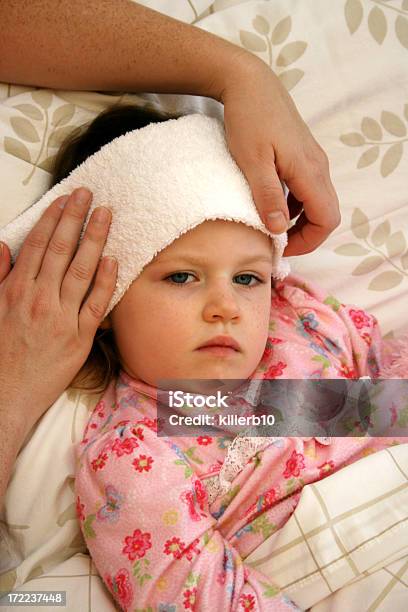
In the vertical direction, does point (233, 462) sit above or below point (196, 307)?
below

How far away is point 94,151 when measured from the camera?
4.33 ft


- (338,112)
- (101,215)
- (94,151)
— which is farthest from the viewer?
(338,112)

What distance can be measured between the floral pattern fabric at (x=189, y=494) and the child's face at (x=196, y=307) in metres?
0.11

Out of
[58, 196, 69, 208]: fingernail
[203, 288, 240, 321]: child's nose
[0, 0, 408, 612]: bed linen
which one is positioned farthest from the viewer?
[0, 0, 408, 612]: bed linen

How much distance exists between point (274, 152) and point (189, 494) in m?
0.62

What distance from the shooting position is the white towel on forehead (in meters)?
1.15

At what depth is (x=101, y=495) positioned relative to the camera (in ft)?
3.65

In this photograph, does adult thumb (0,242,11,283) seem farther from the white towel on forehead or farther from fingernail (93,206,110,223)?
fingernail (93,206,110,223)

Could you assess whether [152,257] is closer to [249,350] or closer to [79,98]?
[249,350]

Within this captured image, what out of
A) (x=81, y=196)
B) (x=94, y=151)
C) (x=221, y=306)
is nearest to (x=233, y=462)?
(x=221, y=306)

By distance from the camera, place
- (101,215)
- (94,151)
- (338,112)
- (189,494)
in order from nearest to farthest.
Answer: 1. (189,494)
2. (101,215)
3. (94,151)
4. (338,112)

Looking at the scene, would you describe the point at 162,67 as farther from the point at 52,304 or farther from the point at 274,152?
the point at 52,304

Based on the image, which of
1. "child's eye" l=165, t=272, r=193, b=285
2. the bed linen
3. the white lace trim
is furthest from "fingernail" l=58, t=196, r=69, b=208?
the white lace trim

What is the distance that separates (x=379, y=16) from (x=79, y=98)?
0.76 meters
